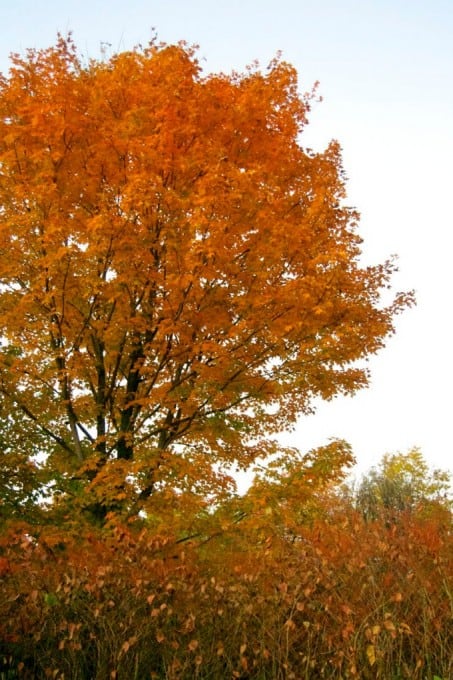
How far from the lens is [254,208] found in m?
9.91

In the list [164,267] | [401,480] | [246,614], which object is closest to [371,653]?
[246,614]

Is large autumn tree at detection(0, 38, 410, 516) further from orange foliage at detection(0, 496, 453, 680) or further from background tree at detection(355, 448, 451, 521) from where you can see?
background tree at detection(355, 448, 451, 521)

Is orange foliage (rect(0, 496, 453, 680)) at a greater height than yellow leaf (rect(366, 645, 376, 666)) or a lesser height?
greater

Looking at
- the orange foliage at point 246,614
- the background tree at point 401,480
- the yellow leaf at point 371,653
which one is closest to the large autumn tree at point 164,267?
the orange foliage at point 246,614

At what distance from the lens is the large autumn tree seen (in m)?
9.95

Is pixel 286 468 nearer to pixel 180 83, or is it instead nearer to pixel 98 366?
pixel 98 366

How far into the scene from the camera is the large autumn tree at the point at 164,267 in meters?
9.95

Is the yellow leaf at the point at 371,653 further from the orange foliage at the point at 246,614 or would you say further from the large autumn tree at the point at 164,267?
the large autumn tree at the point at 164,267

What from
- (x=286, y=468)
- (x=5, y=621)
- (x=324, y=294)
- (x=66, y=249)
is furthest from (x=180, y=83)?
(x=5, y=621)

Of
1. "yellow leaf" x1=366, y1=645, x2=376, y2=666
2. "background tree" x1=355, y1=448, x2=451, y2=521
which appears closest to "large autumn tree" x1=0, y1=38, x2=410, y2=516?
"yellow leaf" x1=366, y1=645, x2=376, y2=666

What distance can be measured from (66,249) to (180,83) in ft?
10.9

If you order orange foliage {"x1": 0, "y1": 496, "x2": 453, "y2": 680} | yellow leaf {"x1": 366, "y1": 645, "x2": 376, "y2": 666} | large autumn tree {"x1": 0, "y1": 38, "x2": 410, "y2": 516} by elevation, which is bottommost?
yellow leaf {"x1": 366, "y1": 645, "x2": 376, "y2": 666}

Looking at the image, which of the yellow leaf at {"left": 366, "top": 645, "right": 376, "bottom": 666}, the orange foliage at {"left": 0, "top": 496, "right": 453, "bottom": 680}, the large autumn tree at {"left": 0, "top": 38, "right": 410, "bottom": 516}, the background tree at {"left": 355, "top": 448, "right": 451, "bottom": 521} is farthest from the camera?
the background tree at {"left": 355, "top": 448, "right": 451, "bottom": 521}

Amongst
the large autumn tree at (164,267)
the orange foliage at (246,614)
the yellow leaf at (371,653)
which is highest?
the large autumn tree at (164,267)
